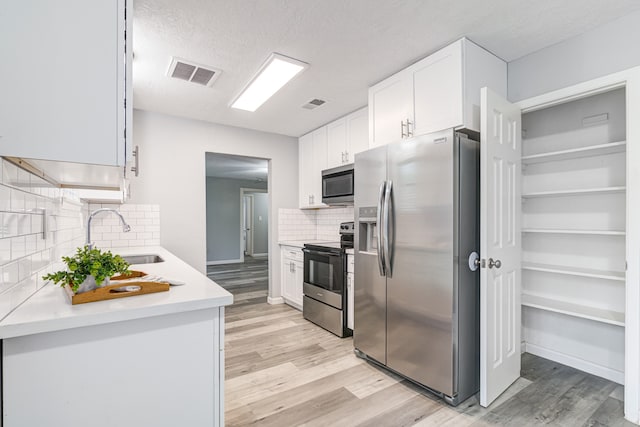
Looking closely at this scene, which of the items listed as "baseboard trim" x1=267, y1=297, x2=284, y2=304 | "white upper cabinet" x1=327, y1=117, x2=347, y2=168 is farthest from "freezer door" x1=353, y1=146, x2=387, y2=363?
"baseboard trim" x1=267, y1=297, x2=284, y2=304

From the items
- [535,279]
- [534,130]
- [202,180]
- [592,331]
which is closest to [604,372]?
[592,331]

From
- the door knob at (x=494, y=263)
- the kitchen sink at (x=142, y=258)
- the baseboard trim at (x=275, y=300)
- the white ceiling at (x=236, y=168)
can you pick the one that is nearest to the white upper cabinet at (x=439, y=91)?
the door knob at (x=494, y=263)

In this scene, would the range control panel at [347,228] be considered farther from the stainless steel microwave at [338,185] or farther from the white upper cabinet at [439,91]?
the white upper cabinet at [439,91]

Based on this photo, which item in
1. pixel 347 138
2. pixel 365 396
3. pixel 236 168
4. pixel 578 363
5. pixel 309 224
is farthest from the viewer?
pixel 236 168

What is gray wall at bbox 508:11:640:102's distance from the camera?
1958 mm

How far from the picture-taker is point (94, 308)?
40.1 inches

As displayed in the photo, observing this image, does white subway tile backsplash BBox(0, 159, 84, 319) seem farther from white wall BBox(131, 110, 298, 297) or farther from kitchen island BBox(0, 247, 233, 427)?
white wall BBox(131, 110, 298, 297)

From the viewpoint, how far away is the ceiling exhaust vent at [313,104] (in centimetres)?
320

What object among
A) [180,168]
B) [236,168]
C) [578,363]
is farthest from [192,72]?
[236,168]

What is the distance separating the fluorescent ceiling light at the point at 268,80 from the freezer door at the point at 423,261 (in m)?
1.07

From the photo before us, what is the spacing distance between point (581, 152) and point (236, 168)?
20.0 ft

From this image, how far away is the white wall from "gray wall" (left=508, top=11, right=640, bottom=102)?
→ 307 centimetres

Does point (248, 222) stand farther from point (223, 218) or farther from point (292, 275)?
point (292, 275)

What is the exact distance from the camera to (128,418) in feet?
3.40
